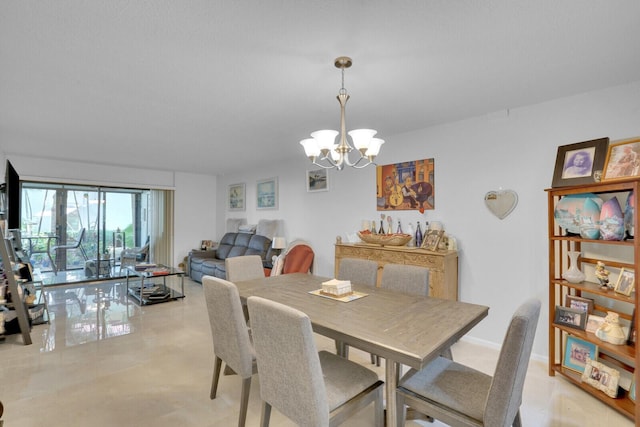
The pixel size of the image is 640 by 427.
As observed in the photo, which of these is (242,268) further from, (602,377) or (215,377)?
(602,377)

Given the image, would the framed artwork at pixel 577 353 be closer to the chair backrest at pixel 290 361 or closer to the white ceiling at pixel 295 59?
the white ceiling at pixel 295 59

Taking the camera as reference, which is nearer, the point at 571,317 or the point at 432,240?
the point at 571,317

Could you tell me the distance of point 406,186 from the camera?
373cm

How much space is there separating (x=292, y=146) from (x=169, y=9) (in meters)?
2.92

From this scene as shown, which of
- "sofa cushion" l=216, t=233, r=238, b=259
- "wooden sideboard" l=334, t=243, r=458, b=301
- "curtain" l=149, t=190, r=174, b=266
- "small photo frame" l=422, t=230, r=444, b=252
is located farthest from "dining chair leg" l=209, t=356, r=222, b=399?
"curtain" l=149, t=190, r=174, b=266

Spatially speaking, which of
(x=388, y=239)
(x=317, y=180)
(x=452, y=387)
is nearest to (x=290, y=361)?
(x=452, y=387)

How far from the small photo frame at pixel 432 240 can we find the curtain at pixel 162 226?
5.67 m

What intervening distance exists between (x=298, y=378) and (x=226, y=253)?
5.13 metres

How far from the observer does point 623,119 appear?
7.89 ft

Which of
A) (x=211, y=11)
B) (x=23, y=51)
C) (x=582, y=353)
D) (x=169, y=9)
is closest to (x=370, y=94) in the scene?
(x=211, y=11)

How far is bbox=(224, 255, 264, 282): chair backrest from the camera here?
9.61ft

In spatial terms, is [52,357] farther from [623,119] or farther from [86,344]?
[623,119]

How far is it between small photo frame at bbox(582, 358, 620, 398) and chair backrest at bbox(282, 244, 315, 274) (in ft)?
10.6

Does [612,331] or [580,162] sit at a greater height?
[580,162]
